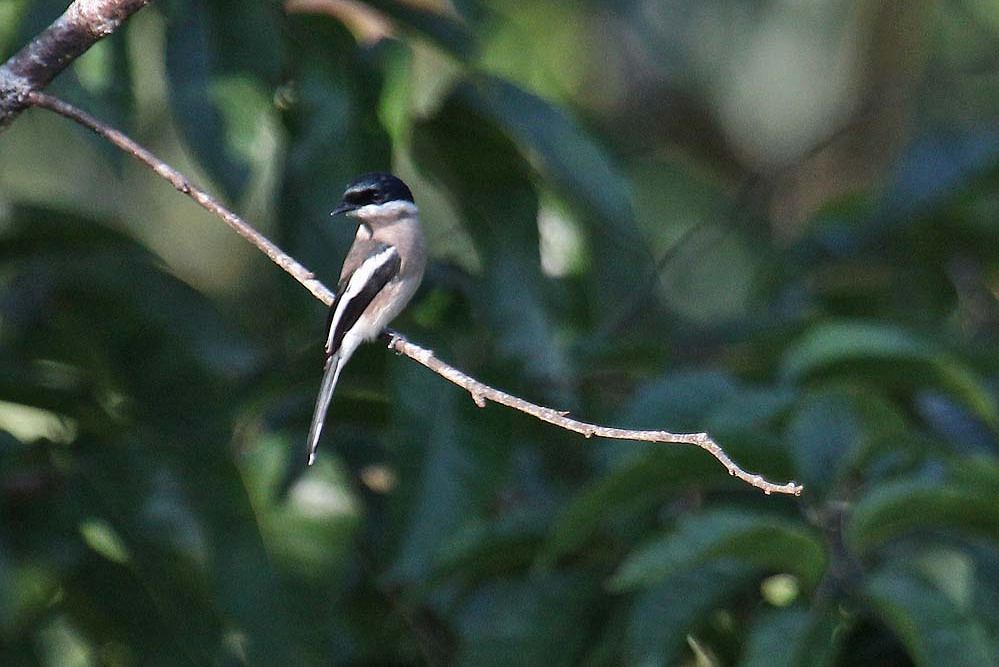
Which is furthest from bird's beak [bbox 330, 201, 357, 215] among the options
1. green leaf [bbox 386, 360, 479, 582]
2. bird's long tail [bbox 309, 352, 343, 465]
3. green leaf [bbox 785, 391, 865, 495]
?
green leaf [bbox 785, 391, 865, 495]

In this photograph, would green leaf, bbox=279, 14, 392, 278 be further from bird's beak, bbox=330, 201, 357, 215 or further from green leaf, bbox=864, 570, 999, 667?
green leaf, bbox=864, 570, 999, 667

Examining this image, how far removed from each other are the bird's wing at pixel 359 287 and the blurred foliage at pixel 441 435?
4.0 inches

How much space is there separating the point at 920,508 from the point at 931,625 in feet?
0.81

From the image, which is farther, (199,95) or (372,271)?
(372,271)

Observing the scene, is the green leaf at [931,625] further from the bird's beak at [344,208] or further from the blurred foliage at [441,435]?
the bird's beak at [344,208]

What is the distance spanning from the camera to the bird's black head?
9.91 ft

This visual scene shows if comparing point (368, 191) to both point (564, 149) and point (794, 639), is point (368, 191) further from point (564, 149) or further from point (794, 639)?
point (794, 639)

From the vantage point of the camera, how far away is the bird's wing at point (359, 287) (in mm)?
2908

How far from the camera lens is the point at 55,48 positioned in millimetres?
2229

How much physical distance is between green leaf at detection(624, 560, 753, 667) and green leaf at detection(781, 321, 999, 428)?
0.58 m

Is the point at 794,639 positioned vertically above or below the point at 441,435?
below

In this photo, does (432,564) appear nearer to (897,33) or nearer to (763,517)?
(763,517)

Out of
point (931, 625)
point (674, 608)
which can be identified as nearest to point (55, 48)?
point (674, 608)

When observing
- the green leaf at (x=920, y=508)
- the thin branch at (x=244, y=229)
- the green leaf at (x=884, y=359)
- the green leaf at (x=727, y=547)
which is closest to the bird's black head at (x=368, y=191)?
the thin branch at (x=244, y=229)
